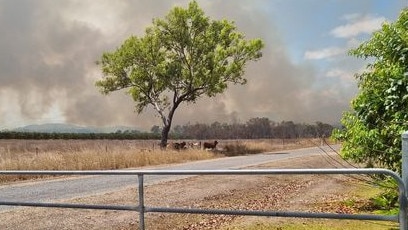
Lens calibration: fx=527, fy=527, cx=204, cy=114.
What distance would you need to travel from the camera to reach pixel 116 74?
53125 mm

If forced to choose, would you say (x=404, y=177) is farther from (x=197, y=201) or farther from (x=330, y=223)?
(x=197, y=201)

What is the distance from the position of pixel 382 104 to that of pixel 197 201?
646 cm

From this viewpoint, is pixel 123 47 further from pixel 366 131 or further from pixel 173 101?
pixel 366 131

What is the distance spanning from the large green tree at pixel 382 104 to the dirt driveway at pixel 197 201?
5.94 ft

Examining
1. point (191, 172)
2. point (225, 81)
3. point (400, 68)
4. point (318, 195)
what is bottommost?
point (318, 195)

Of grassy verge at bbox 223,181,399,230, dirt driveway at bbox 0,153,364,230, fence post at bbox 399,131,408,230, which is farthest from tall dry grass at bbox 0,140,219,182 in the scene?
Answer: fence post at bbox 399,131,408,230

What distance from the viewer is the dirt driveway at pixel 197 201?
38.4 feet

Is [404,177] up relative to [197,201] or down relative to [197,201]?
up

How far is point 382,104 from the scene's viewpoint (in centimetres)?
1058

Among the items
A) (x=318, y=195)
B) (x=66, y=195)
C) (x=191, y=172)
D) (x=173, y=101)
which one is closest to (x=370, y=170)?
(x=191, y=172)

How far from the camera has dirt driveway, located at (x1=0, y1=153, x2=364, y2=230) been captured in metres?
11.7

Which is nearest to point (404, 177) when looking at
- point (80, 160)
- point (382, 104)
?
point (382, 104)

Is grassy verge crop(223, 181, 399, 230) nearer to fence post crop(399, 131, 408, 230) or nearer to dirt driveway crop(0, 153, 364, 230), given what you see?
dirt driveway crop(0, 153, 364, 230)

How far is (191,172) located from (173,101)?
45830 mm
